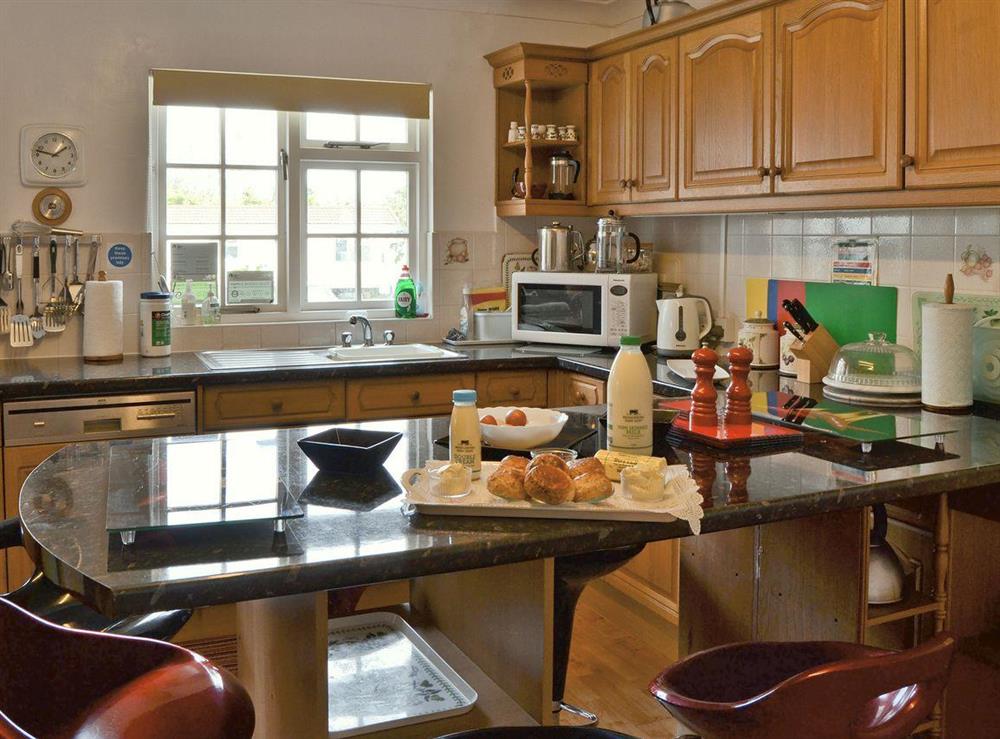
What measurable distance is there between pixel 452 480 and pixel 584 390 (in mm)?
2205

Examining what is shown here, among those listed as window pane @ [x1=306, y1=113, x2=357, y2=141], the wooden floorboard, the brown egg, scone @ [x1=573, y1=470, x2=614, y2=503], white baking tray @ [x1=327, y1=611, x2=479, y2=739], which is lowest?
the wooden floorboard

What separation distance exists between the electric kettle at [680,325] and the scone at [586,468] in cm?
227

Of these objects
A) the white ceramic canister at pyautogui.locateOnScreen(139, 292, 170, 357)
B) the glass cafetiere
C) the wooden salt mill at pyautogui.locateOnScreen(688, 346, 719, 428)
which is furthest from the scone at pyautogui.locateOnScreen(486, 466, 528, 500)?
the glass cafetiere

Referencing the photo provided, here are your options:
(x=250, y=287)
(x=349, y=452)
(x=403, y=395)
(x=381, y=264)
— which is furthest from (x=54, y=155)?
(x=349, y=452)

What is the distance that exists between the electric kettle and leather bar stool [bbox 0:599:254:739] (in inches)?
107

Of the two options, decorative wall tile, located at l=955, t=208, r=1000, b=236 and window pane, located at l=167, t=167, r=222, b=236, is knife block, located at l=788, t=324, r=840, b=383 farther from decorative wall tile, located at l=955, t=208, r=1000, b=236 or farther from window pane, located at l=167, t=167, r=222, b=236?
window pane, located at l=167, t=167, r=222, b=236

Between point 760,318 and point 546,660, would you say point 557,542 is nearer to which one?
point 546,660

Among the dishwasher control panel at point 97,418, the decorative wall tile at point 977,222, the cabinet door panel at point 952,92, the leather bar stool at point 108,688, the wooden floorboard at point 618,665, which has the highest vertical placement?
the cabinet door panel at point 952,92

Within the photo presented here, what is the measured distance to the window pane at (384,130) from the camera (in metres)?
4.46

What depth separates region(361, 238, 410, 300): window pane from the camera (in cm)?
453

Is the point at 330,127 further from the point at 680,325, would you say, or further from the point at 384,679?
the point at 384,679

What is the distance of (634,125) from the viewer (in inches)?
159

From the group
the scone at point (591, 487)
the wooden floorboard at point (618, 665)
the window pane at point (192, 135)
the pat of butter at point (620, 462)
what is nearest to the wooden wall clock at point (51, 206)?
the window pane at point (192, 135)

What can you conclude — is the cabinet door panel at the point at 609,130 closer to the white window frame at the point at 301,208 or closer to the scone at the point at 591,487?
the white window frame at the point at 301,208
